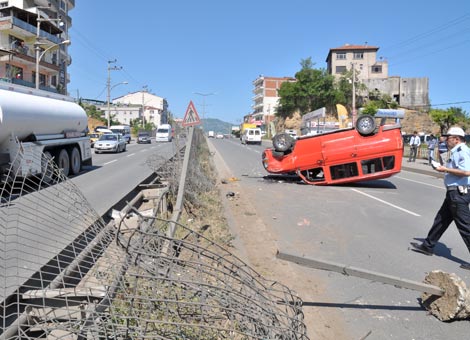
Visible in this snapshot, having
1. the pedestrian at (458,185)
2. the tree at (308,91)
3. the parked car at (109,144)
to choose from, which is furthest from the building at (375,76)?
the pedestrian at (458,185)

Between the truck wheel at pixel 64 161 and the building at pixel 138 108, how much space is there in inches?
4230

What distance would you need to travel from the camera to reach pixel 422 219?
8.78 metres

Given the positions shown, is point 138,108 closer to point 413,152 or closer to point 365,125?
point 413,152

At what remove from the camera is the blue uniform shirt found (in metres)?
5.48

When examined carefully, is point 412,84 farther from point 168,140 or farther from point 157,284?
point 157,284

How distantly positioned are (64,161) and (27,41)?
4170 centimetres

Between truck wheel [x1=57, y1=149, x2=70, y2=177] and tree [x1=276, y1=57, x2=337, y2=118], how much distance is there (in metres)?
65.9

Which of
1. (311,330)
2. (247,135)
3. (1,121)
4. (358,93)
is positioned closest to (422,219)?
(311,330)

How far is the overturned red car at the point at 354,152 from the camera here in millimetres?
12766

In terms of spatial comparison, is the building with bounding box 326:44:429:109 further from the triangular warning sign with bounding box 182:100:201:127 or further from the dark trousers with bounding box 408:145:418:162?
the triangular warning sign with bounding box 182:100:201:127

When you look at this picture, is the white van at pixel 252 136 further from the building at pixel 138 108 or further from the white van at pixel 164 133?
the building at pixel 138 108

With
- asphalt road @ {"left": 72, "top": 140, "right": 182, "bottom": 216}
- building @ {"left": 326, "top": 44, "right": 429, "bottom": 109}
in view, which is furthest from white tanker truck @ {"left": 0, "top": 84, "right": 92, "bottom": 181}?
building @ {"left": 326, "top": 44, "right": 429, "bottom": 109}

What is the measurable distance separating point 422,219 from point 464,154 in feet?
12.0

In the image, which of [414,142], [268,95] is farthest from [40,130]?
[268,95]
